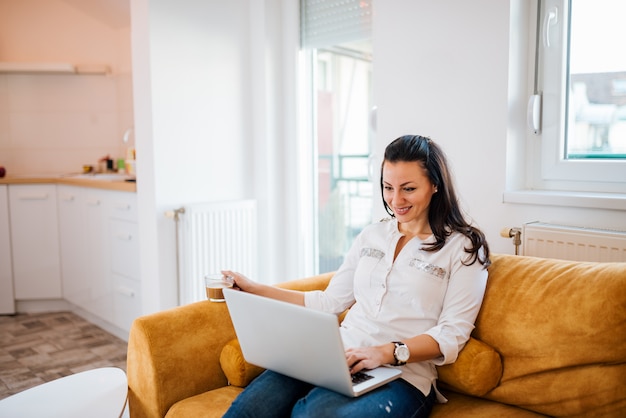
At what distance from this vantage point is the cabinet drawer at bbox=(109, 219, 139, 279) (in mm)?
3277

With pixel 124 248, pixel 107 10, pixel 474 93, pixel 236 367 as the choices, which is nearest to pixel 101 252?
pixel 124 248

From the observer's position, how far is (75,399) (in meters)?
1.68

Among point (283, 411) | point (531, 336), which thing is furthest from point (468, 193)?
Answer: point (283, 411)

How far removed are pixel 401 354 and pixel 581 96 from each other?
1301 millimetres

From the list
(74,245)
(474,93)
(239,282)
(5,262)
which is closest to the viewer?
(239,282)

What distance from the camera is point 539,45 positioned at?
229cm

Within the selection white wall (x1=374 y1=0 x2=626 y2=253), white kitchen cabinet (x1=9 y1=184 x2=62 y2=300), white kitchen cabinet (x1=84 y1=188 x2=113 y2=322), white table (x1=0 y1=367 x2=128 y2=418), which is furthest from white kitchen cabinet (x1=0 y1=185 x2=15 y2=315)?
white wall (x1=374 y1=0 x2=626 y2=253)

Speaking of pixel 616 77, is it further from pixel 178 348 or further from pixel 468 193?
pixel 178 348

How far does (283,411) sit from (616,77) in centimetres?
162

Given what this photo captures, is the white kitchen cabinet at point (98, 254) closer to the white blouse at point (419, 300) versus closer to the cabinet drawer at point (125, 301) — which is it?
the cabinet drawer at point (125, 301)

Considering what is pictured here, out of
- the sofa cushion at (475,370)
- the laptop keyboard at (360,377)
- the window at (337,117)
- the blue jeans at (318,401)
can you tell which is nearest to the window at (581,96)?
the sofa cushion at (475,370)

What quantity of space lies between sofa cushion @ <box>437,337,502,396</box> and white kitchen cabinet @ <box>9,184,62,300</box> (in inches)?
123

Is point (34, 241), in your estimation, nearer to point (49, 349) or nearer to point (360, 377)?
point (49, 349)

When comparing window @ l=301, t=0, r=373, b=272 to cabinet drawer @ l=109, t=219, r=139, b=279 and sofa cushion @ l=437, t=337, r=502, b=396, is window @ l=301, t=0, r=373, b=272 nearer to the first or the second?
cabinet drawer @ l=109, t=219, r=139, b=279
